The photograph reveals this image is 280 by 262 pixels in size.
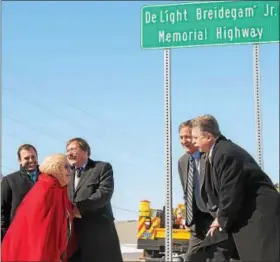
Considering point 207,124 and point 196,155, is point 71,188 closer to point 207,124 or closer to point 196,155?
point 196,155

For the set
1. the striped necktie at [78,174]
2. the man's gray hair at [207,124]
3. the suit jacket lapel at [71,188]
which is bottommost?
the suit jacket lapel at [71,188]

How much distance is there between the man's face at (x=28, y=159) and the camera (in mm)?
8211

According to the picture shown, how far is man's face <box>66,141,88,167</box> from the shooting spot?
25.4 feet

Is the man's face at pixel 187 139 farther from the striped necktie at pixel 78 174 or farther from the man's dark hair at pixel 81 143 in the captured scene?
the striped necktie at pixel 78 174

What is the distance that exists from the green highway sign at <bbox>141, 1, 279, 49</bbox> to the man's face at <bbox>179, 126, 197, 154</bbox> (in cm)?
142

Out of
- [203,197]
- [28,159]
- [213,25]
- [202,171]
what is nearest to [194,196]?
[203,197]

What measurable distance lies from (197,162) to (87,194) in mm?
1304

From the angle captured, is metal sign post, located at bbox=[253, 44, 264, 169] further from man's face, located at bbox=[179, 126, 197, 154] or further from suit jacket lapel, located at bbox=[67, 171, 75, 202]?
suit jacket lapel, located at bbox=[67, 171, 75, 202]

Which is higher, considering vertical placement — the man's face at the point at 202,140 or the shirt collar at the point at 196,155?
the man's face at the point at 202,140

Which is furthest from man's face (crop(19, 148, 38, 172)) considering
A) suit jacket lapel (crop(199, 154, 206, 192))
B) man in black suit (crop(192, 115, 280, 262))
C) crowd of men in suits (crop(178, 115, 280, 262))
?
man in black suit (crop(192, 115, 280, 262))

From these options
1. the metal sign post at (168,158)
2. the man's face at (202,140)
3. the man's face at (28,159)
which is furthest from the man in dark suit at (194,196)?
the man's face at (28,159)

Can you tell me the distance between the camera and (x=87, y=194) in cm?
768

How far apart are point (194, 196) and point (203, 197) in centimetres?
27

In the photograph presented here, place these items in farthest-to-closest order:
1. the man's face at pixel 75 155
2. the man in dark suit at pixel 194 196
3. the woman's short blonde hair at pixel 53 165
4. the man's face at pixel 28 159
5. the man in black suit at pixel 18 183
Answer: the man's face at pixel 28 159 < the man in black suit at pixel 18 183 < the man's face at pixel 75 155 < the man in dark suit at pixel 194 196 < the woman's short blonde hair at pixel 53 165
